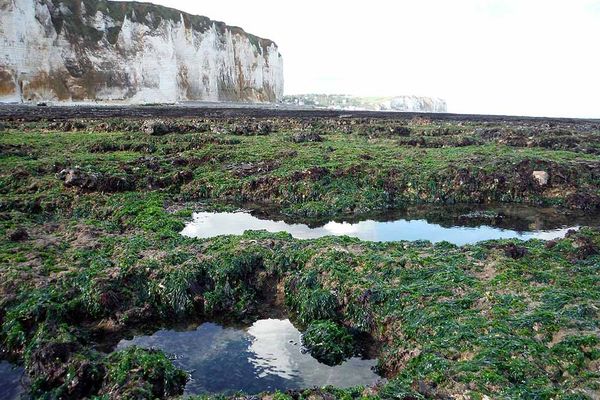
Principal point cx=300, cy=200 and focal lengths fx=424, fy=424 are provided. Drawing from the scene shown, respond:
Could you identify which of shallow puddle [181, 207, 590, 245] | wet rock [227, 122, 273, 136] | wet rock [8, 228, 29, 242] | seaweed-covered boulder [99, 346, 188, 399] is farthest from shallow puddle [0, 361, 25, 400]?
wet rock [227, 122, 273, 136]

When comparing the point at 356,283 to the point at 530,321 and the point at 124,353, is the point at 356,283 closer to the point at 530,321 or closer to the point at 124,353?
the point at 530,321

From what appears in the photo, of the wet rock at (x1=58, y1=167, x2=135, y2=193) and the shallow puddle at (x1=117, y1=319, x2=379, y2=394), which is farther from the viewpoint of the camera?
the wet rock at (x1=58, y1=167, x2=135, y2=193)

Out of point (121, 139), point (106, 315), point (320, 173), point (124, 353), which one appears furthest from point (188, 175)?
point (124, 353)

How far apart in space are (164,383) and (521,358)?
413 centimetres

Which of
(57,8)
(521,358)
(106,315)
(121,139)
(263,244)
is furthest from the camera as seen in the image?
(57,8)

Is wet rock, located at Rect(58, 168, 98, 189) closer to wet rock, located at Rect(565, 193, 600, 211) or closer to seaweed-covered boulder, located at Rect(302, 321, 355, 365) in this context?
seaweed-covered boulder, located at Rect(302, 321, 355, 365)

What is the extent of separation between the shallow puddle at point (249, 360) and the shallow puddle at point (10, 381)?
3.83ft

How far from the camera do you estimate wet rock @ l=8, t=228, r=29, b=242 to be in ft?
28.0

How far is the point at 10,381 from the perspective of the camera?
5.16m

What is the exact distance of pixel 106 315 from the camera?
6426mm

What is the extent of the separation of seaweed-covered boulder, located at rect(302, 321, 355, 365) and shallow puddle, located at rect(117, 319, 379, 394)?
0.32 feet

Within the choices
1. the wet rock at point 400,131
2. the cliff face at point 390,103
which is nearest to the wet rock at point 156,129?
the wet rock at point 400,131

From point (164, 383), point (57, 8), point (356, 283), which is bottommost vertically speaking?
point (164, 383)

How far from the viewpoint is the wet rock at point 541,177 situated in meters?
14.3
